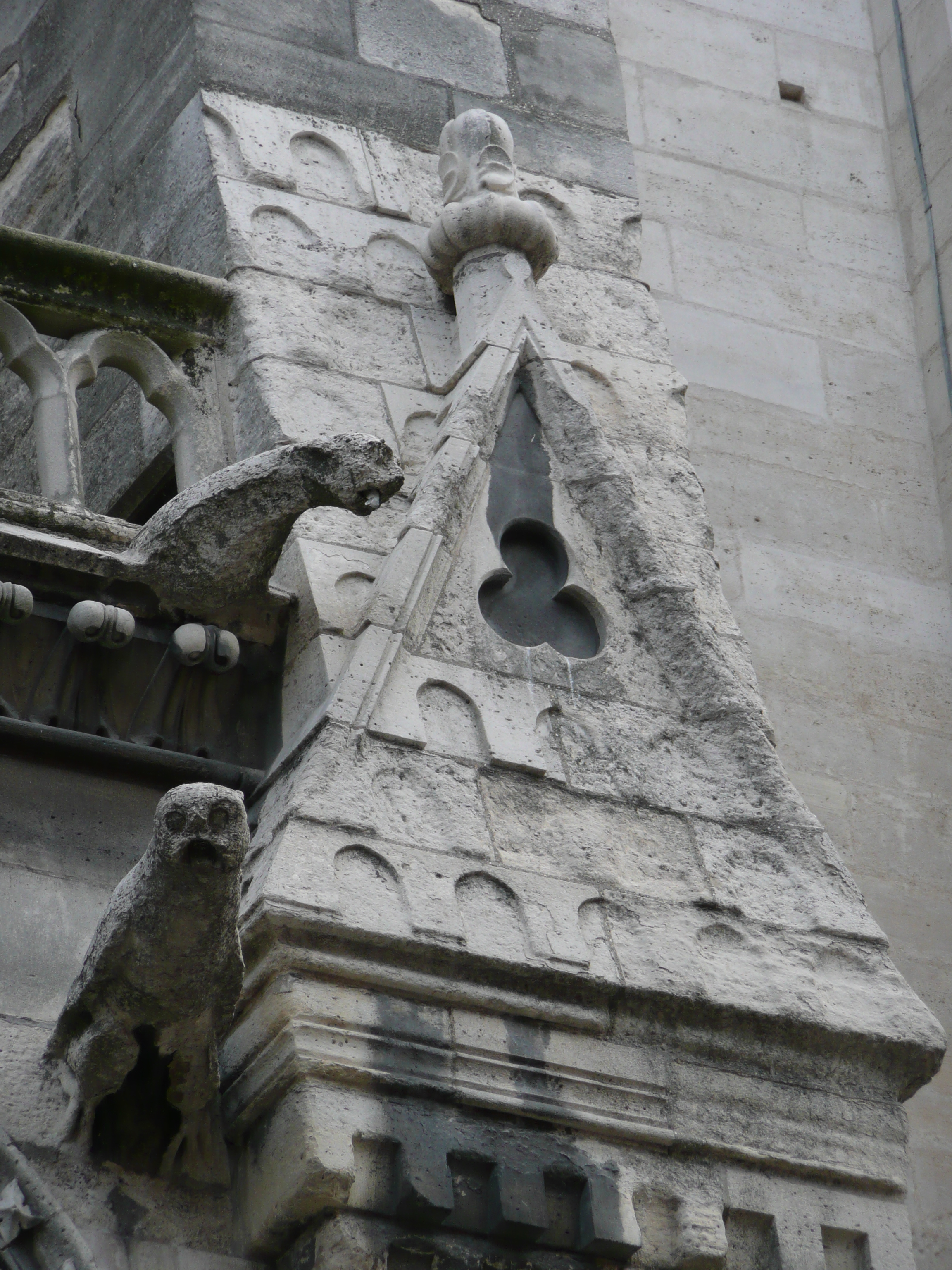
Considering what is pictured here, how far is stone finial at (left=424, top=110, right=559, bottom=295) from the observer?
4.55 meters

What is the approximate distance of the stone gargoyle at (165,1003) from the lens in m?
2.96

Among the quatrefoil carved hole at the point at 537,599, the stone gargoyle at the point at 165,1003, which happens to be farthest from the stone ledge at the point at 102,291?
the stone gargoyle at the point at 165,1003

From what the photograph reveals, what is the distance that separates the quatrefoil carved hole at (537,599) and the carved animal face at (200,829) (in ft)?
3.37

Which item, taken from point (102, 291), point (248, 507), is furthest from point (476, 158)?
point (248, 507)

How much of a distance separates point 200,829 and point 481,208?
2022 millimetres

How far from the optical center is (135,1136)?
3248 millimetres

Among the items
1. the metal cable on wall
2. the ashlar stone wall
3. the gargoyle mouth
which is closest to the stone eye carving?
the gargoyle mouth

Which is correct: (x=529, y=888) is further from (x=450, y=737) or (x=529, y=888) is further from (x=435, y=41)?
(x=435, y=41)

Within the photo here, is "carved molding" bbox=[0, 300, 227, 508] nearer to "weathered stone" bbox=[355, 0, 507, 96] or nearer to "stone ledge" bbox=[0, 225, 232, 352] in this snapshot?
"stone ledge" bbox=[0, 225, 232, 352]

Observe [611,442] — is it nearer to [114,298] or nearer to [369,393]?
[369,393]

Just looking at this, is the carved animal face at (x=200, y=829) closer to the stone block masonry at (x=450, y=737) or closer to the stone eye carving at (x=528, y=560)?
the stone block masonry at (x=450, y=737)

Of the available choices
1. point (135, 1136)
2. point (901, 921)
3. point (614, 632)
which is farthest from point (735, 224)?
point (135, 1136)

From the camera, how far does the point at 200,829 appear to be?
2.94 m

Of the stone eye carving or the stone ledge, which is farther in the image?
the stone ledge
